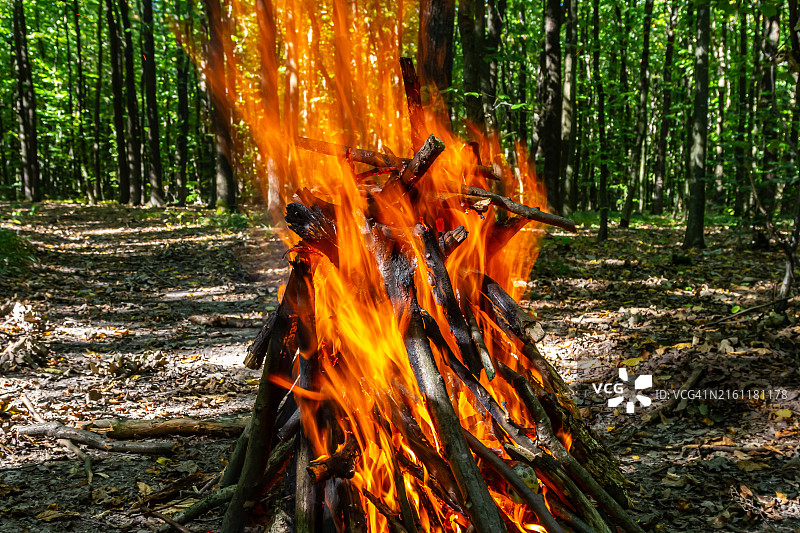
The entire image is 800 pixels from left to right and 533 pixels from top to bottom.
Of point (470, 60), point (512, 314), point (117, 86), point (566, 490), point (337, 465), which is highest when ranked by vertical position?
point (117, 86)

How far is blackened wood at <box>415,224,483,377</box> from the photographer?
280 centimetres

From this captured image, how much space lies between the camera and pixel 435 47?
7.40 meters

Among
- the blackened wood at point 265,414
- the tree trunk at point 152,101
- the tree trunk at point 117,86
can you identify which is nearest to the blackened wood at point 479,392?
the blackened wood at point 265,414

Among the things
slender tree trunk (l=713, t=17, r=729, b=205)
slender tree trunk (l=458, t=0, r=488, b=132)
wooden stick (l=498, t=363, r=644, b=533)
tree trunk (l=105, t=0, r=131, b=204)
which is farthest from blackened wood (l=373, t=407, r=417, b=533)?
tree trunk (l=105, t=0, r=131, b=204)

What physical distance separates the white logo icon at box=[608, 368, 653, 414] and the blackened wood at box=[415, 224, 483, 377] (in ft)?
9.53

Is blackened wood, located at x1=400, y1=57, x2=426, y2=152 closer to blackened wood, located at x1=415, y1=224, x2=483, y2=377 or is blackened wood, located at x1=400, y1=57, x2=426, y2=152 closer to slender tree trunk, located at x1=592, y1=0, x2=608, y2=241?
blackened wood, located at x1=415, y1=224, x2=483, y2=377

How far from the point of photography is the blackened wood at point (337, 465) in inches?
92.0

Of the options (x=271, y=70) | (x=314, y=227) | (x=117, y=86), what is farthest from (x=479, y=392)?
(x=117, y=86)

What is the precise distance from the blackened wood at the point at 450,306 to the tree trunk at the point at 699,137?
10066 mm

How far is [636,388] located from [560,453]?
9.65 feet

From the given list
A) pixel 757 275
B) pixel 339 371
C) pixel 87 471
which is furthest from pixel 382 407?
pixel 757 275

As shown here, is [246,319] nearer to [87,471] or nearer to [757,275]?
[87,471]

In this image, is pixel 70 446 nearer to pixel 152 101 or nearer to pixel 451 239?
pixel 451 239

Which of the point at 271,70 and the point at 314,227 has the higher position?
the point at 271,70
